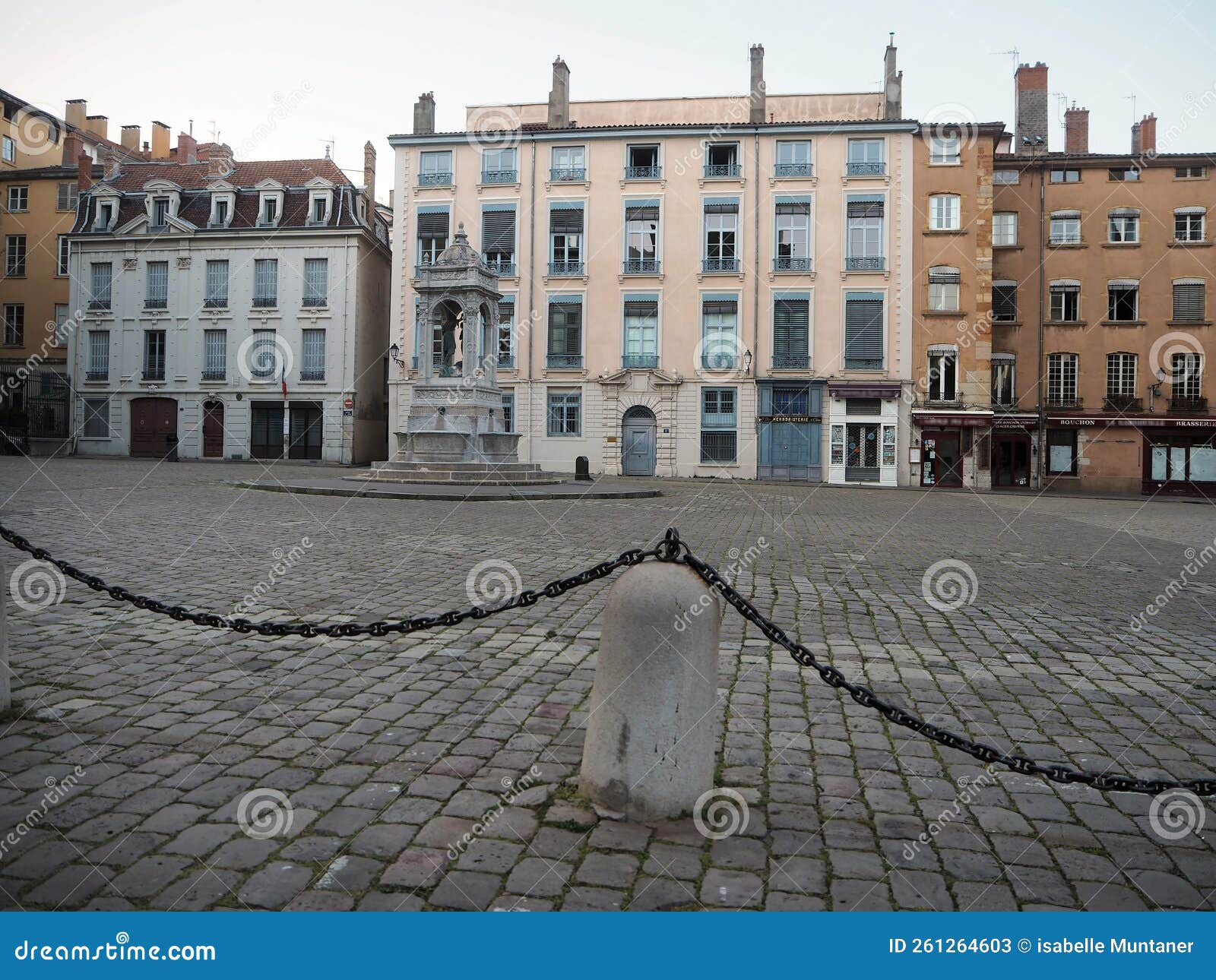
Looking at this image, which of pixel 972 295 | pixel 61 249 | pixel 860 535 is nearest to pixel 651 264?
pixel 972 295

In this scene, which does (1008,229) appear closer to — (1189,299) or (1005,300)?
(1005,300)

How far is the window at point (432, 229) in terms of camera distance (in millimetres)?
38812

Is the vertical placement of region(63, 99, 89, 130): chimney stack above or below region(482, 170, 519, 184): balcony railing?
above

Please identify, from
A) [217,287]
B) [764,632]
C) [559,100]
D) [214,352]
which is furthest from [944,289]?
[764,632]

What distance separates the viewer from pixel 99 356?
42.2 m

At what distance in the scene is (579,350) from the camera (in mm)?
A: 37875

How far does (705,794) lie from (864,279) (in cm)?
3586

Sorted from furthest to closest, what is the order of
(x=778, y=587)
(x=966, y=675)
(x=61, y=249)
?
(x=61, y=249) → (x=778, y=587) → (x=966, y=675)

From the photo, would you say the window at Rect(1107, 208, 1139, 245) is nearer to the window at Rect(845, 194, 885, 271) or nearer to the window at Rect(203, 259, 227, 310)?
the window at Rect(845, 194, 885, 271)

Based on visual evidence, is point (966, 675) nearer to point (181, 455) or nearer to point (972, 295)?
point (972, 295)

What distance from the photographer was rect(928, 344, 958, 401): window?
118 feet

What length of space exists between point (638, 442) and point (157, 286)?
77.7ft

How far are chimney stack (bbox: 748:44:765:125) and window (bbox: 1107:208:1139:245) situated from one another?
48.9 ft

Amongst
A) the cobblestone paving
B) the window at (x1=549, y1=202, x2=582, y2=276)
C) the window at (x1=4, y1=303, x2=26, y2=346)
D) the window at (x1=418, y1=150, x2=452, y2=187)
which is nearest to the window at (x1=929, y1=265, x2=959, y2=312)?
the window at (x1=549, y1=202, x2=582, y2=276)
